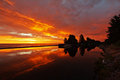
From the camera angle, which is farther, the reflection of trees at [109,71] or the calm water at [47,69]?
the calm water at [47,69]

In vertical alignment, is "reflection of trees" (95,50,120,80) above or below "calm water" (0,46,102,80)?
above

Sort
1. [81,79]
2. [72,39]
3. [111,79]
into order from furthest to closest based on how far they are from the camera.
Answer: [72,39], [81,79], [111,79]

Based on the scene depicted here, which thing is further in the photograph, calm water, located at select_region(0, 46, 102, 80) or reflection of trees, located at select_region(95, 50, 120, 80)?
calm water, located at select_region(0, 46, 102, 80)

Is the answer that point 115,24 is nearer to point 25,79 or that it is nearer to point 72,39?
point 25,79

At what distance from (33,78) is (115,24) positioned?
3924 centimetres

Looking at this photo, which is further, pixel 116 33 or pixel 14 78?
pixel 116 33

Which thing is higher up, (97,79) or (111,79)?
(111,79)

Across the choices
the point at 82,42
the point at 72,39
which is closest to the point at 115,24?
the point at 72,39

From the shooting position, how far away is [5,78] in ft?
28.0

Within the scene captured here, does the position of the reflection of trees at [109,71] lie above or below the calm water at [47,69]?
above

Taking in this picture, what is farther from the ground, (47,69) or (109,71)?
(109,71)

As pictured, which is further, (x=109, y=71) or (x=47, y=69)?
(x=47, y=69)

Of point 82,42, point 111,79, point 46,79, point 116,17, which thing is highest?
point 116,17

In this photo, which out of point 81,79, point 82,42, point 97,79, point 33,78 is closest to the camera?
point 97,79
